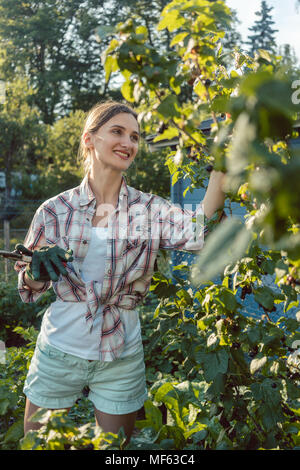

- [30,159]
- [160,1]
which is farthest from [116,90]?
[30,159]

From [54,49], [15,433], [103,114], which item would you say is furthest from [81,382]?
[54,49]

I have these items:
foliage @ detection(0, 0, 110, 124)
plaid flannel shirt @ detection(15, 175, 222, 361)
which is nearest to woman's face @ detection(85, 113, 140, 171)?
plaid flannel shirt @ detection(15, 175, 222, 361)

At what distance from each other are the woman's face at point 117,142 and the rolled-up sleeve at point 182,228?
0.74ft

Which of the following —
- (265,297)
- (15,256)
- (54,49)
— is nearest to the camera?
(265,297)

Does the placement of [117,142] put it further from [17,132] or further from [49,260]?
[17,132]

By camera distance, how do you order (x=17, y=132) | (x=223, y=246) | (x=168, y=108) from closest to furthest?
1. (x=223, y=246)
2. (x=168, y=108)
3. (x=17, y=132)

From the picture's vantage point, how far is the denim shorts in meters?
1.81

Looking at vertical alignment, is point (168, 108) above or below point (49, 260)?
above

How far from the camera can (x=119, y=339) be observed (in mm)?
1829

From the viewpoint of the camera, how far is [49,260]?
5.54ft

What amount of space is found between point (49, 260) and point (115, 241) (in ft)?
0.87

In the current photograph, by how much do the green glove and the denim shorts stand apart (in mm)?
336

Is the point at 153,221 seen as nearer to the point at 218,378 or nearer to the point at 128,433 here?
the point at 218,378

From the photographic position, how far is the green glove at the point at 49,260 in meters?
1.66
